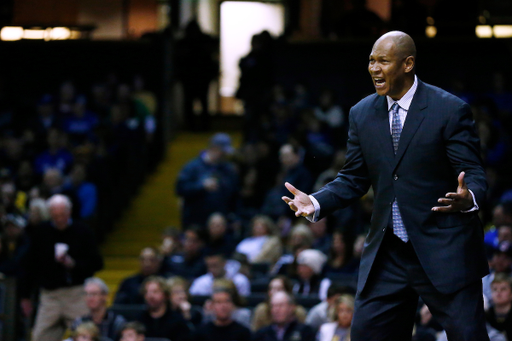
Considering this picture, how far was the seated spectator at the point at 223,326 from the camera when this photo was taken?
666 cm

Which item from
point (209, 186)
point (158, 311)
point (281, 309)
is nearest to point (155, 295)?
point (158, 311)

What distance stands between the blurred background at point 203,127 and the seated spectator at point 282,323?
481 mm

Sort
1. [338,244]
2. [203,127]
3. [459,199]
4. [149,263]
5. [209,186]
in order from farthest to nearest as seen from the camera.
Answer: [203,127], [209,186], [149,263], [338,244], [459,199]

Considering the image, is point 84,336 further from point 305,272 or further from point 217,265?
point 305,272

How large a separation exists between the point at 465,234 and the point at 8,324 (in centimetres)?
494

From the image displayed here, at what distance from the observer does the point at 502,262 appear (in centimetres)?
698

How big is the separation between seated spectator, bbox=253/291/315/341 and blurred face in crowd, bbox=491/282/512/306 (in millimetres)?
1416

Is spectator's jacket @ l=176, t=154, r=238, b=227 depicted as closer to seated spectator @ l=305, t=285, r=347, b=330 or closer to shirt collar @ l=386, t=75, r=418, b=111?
seated spectator @ l=305, t=285, r=347, b=330

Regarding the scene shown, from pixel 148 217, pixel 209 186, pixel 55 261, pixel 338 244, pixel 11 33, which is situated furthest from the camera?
pixel 11 33

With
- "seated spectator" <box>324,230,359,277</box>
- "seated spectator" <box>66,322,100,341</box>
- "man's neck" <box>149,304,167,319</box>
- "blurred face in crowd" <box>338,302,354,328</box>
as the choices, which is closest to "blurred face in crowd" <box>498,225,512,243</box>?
"seated spectator" <box>324,230,359,277</box>

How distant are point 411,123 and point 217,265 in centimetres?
490

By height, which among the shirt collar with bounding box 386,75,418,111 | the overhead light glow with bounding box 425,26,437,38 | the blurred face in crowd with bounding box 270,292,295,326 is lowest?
the blurred face in crowd with bounding box 270,292,295,326

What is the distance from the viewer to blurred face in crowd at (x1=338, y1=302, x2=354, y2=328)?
235 inches

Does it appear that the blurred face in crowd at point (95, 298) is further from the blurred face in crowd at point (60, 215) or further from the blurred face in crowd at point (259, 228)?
the blurred face in crowd at point (259, 228)
